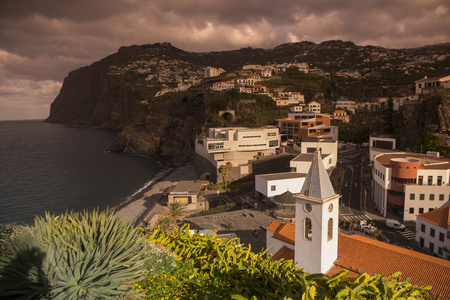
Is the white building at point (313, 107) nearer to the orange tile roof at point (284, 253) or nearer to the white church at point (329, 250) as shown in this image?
the orange tile roof at point (284, 253)

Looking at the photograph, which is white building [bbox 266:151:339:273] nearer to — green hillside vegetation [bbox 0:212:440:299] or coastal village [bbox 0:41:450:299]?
coastal village [bbox 0:41:450:299]

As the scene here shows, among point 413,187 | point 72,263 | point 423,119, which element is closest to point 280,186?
point 413,187

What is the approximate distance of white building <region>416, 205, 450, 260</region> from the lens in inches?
751

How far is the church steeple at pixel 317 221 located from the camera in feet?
40.1

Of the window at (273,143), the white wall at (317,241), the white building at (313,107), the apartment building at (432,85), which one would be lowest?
the white wall at (317,241)

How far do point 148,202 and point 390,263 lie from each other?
3295cm

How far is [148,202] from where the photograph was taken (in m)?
39.9

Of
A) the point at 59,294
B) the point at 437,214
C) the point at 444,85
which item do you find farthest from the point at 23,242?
the point at 444,85

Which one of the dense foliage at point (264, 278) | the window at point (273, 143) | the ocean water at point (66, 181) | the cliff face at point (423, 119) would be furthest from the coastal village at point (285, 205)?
the ocean water at point (66, 181)

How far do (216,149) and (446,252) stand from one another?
3248 cm

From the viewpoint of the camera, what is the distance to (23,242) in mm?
5262

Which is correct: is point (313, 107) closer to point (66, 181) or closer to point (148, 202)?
point (148, 202)

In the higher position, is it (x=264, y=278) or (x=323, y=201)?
(x=264, y=278)

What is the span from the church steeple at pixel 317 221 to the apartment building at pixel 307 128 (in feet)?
144
